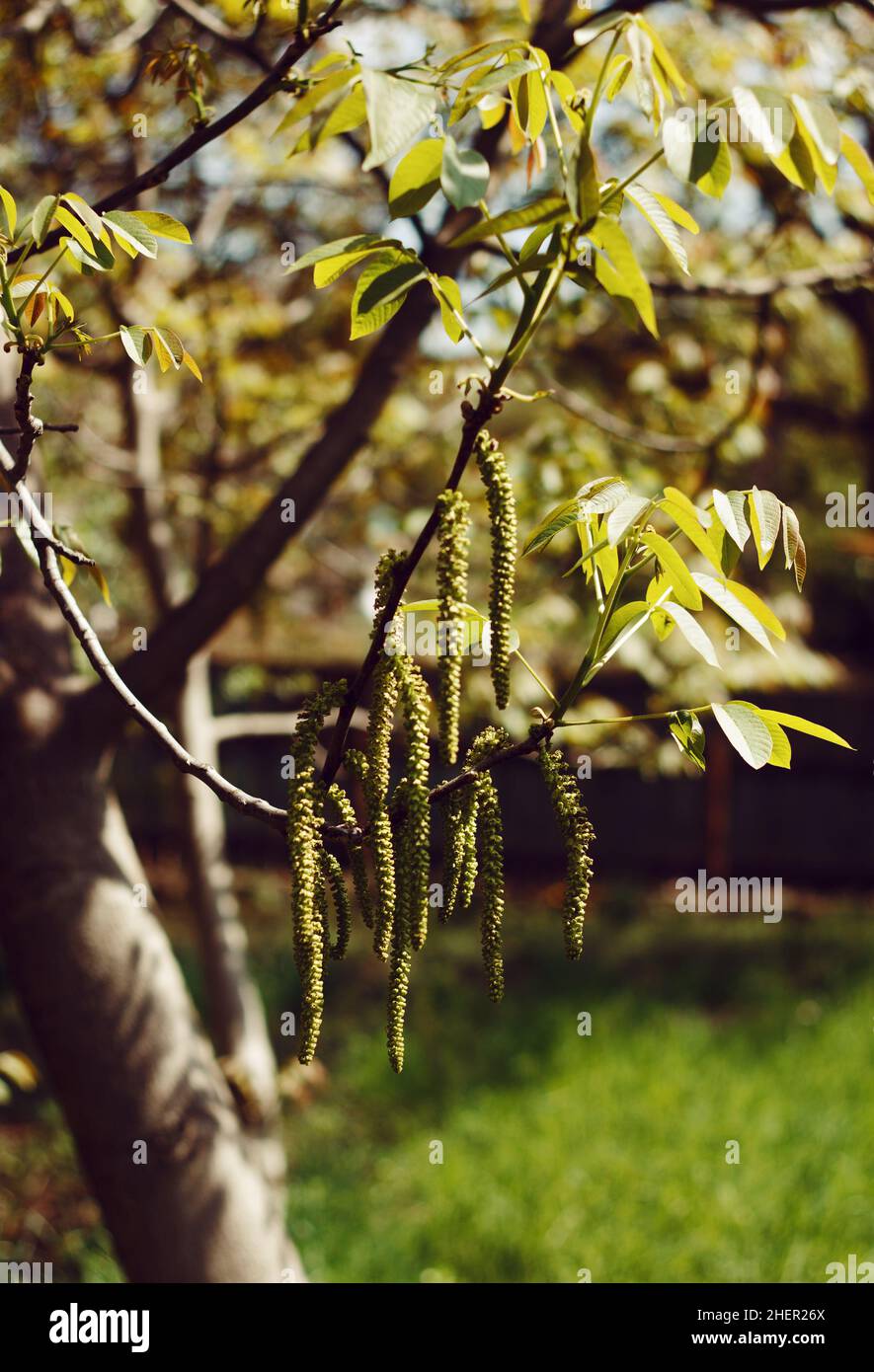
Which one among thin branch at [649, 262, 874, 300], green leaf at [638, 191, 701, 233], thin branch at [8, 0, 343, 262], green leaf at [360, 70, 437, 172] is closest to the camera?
green leaf at [360, 70, 437, 172]

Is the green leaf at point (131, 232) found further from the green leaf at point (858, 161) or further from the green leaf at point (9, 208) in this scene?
the green leaf at point (858, 161)

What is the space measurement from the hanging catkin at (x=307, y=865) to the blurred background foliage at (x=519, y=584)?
1.71 metres

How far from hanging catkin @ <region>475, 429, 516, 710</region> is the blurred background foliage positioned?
175cm

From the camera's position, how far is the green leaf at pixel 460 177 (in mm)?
1007

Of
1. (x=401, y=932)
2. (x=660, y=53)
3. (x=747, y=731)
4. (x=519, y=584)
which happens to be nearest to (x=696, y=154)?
(x=660, y=53)

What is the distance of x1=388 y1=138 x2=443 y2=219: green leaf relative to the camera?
1.02m

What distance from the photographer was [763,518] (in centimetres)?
125

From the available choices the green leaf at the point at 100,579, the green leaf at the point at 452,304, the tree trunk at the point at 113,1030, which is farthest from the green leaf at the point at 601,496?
the tree trunk at the point at 113,1030

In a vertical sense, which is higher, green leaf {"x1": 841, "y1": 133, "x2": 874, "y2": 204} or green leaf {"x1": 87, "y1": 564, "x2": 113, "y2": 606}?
green leaf {"x1": 841, "y1": 133, "x2": 874, "y2": 204}

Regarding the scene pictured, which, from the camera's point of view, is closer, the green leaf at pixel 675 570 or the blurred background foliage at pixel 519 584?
the green leaf at pixel 675 570

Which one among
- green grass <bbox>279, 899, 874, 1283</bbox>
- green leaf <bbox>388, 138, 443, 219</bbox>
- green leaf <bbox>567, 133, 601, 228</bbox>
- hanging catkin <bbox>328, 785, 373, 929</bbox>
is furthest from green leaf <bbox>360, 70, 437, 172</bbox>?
green grass <bbox>279, 899, 874, 1283</bbox>

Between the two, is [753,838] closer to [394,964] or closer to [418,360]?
[418,360]

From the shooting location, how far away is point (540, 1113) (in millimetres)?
4855

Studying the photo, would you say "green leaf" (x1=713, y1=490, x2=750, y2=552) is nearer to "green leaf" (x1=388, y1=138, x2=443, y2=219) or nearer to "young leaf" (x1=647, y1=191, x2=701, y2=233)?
"young leaf" (x1=647, y1=191, x2=701, y2=233)
